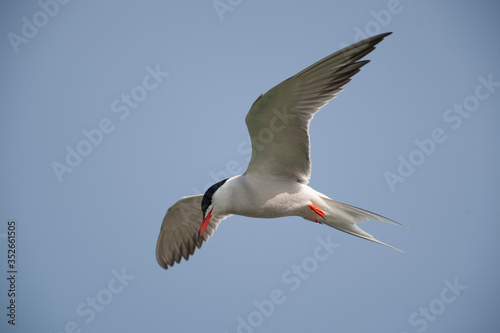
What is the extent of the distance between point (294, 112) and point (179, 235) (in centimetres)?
291

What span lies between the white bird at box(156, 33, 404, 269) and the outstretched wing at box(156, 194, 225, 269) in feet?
4.35

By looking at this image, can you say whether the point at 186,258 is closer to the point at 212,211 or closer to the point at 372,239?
the point at 212,211

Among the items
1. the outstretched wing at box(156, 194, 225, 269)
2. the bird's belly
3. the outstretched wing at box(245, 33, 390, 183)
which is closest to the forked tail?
the bird's belly

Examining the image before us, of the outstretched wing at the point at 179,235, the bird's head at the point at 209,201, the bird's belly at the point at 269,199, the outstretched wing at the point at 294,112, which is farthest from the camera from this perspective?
the outstretched wing at the point at 179,235

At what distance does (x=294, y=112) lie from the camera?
494cm

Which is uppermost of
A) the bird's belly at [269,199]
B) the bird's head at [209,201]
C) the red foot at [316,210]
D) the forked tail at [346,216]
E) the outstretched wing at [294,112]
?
the outstretched wing at [294,112]

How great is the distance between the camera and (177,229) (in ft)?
22.7

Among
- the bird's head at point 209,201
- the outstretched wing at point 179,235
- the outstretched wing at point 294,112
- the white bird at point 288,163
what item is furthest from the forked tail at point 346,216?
the outstretched wing at point 179,235

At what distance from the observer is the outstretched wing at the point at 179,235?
6.84 m

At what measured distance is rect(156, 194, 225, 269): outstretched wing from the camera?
6.84 meters

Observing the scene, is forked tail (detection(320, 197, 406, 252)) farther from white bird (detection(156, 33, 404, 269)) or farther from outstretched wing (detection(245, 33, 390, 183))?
outstretched wing (detection(245, 33, 390, 183))

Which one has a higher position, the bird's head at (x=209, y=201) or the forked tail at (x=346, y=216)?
the bird's head at (x=209, y=201)

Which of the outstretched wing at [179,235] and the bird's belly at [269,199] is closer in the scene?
the bird's belly at [269,199]

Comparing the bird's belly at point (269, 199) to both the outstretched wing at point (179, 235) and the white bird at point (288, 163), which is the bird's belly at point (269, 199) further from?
the outstretched wing at point (179, 235)
